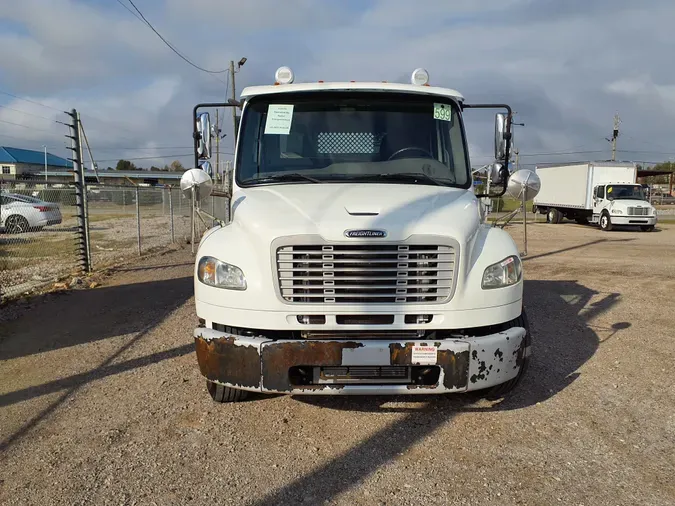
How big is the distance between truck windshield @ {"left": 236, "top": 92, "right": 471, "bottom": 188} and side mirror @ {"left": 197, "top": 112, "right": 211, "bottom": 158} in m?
0.51

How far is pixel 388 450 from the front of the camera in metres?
3.62

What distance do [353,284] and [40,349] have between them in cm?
393

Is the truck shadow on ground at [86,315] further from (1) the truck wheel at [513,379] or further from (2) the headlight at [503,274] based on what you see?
(2) the headlight at [503,274]

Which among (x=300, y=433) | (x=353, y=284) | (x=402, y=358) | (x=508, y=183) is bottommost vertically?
(x=300, y=433)

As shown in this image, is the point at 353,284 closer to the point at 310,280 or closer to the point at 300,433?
the point at 310,280

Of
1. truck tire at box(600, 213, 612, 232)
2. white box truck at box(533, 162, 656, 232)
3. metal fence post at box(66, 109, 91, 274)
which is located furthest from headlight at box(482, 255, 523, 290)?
truck tire at box(600, 213, 612, 232)

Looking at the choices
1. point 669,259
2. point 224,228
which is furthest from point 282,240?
point 669,259

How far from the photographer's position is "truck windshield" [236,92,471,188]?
4742mm

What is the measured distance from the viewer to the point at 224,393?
4.21 metres

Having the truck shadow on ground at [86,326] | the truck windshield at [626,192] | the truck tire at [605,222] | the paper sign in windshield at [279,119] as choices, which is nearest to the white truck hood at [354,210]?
the paper sign in windshield at [279,119]

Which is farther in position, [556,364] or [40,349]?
[40,349]

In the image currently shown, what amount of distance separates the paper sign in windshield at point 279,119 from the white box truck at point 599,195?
21.1 meters

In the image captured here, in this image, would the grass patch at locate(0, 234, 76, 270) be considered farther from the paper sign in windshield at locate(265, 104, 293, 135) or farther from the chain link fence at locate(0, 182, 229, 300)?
the paper sign in windshield at locate(265, 104, 293, 135)

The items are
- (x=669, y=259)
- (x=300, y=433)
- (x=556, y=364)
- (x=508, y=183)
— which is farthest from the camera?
(x=669, y=259)
